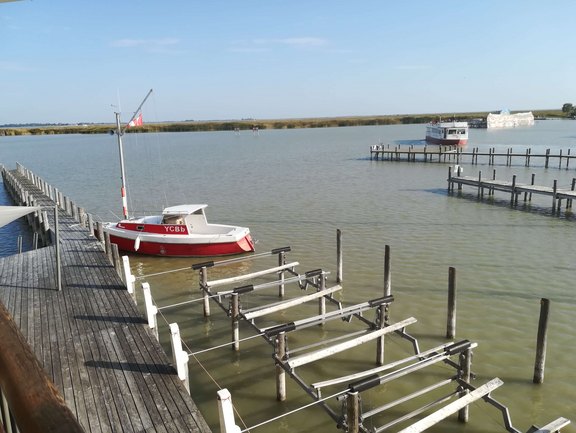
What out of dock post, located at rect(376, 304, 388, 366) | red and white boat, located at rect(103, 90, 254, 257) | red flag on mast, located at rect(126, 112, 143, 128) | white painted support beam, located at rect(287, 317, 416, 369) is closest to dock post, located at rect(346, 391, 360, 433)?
white painted support beam, located at rect(287, 317, 416, 369)

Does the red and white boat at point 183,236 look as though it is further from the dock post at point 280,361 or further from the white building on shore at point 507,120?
the white building on shore at point 507,120

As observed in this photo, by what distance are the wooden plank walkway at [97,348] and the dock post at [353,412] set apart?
7.31 ft

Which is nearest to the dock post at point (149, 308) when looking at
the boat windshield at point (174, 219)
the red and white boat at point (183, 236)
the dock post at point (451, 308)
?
the dock post at point (451, 308)

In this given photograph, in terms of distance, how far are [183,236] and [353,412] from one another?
15448mm

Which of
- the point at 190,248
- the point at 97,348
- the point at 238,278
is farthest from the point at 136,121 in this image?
the point at 97,348

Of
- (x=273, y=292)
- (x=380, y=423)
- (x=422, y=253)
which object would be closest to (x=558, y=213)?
(x=422, y=253)

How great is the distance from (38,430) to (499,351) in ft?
41.4

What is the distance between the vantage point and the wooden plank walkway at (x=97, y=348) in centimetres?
711

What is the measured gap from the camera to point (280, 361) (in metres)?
9.27

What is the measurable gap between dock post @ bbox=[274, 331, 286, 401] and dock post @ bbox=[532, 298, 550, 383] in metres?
5.59

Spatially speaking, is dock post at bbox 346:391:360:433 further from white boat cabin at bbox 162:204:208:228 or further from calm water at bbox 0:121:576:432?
white boat cabin at bbox 162:204:208:228

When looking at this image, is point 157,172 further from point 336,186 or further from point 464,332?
point 464,332

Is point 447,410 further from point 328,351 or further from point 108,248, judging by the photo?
point 108,248

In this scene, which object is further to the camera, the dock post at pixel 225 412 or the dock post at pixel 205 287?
the dock post at pixel 205 287
